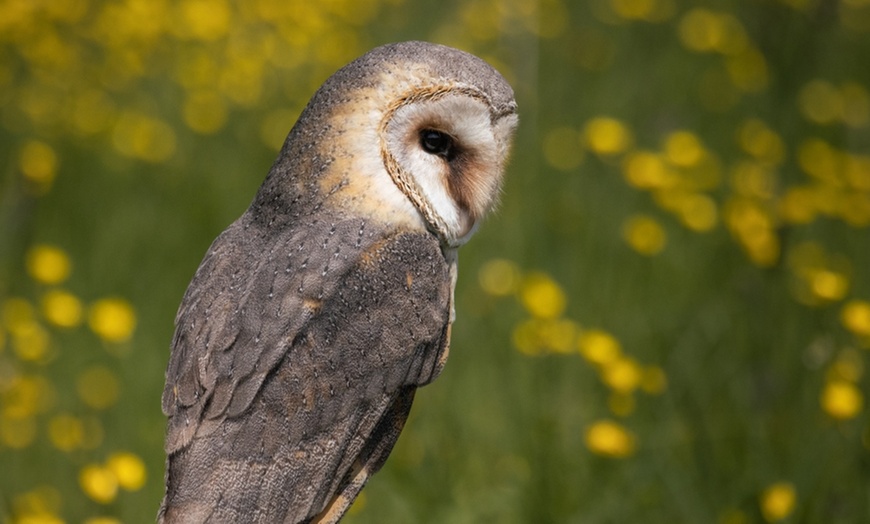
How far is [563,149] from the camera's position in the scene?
181 inches

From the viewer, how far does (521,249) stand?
13.3 ft

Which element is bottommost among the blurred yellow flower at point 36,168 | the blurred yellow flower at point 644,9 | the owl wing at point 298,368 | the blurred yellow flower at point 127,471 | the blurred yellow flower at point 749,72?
the blurred yellow flower at point 749,72

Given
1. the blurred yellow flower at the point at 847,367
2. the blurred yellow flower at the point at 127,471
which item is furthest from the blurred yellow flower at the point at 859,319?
the blurred yellow flower at the point at 127,471

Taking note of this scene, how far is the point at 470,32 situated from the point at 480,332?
7.03 ft

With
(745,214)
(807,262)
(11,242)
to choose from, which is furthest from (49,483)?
(807,262)

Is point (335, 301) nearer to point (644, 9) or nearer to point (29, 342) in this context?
point (29, 342)

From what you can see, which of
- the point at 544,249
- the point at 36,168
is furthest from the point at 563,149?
the point at 36,168

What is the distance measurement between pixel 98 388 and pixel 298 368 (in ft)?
5.53

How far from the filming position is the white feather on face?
179 cm

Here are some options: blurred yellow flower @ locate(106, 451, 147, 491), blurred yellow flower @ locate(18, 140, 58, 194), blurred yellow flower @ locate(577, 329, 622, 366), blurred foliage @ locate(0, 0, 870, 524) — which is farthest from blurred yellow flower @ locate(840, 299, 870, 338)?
blurred yellow flower @ locate(18, 140, 58, 194)

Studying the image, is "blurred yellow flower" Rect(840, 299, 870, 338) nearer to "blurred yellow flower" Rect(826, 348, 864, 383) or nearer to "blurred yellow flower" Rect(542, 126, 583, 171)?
"blurred yellow flower" Rect(826, 348, 864, 383)

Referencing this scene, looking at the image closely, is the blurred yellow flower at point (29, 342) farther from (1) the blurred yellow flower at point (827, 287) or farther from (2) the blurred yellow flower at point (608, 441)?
(1) the blurred yellow flower at point (827, 287)

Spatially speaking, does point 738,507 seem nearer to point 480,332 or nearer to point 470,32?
point 480,332

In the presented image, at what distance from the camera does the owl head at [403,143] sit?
180cm
